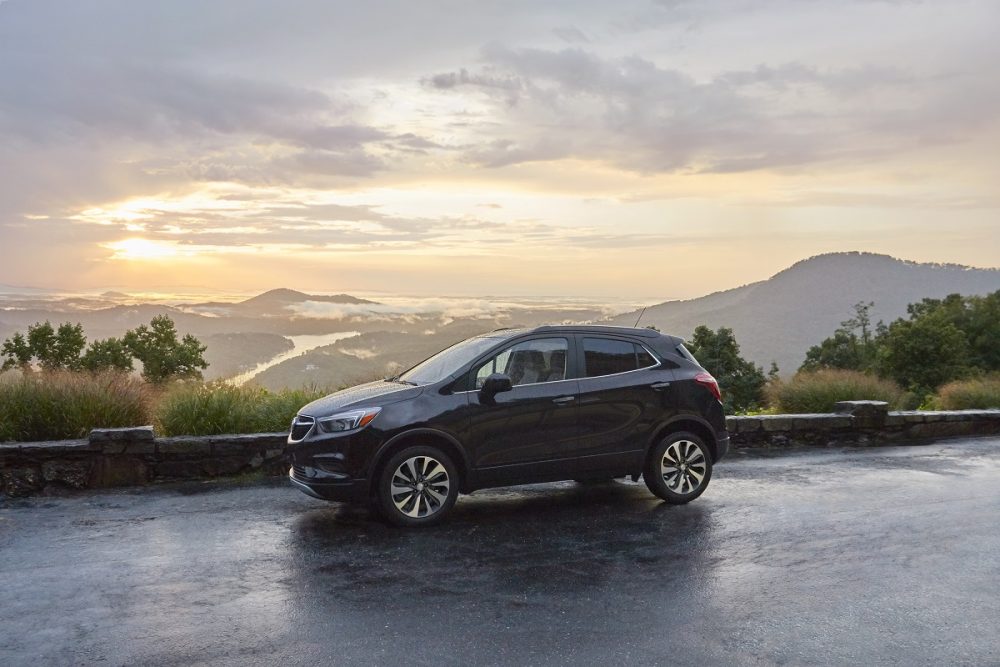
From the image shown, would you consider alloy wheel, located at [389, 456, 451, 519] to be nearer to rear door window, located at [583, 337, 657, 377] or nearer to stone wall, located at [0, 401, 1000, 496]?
rear door window, located at [583, 337, 657, 377]

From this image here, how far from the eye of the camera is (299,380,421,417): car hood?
8742 mm

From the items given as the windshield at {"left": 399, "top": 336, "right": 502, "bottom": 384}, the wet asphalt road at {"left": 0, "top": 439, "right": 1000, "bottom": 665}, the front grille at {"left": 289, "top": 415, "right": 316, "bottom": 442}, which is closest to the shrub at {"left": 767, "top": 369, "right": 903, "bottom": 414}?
the wet asphalt road at {"left": 0, "top": 439, "right": 1000, "bottom": 665}

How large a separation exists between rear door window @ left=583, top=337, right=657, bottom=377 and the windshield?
0.93 metres

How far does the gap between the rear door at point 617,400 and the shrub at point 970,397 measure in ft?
41.8

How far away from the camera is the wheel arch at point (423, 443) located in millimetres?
8523

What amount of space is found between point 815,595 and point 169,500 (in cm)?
670

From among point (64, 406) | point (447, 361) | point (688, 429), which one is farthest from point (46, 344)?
point (688, 429)

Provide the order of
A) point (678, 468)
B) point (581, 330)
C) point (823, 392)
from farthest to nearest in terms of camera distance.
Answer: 1. point (823, 392)
2. point (678, 468)
3. point (581, 330)

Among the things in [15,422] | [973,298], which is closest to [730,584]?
[15,422]

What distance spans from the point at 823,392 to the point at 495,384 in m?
9.75

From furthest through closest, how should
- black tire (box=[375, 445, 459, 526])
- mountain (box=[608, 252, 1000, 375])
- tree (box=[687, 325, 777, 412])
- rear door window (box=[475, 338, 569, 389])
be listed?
1. mountain (box=[608, 252, 1000, 375])
2. tree (box=[687, 325, 777, 412])
3. rear door window (box=[475, 338, 569, 389])
4. black tire (box=[375, 445, 459, 526])

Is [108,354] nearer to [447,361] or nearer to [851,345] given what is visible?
[447,361]

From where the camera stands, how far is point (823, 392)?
1658 cm

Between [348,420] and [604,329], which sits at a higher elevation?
[604,329]
